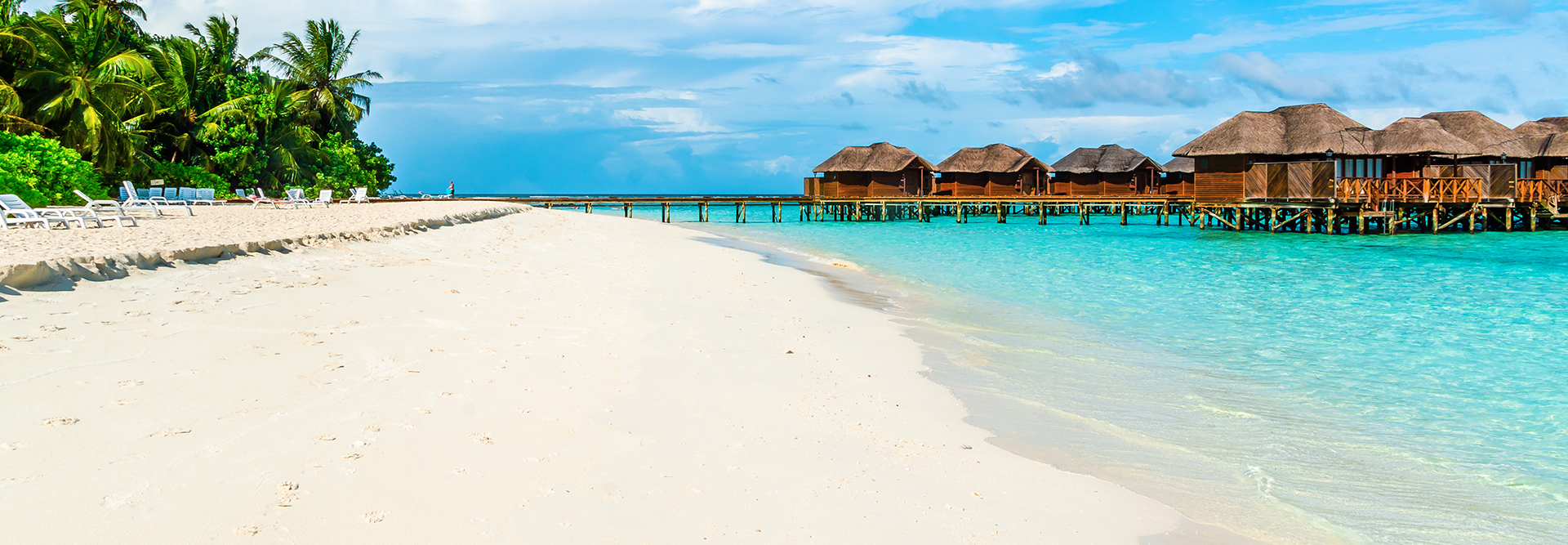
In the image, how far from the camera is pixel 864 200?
144 feet

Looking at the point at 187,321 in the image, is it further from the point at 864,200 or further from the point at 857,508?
the point at 864,200

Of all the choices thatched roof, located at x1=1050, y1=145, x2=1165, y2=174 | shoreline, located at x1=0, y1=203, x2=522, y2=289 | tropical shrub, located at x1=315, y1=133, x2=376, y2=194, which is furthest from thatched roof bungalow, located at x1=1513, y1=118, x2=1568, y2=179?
tropical shrub, located at x1=315, y1=133, x2=376, y2=194

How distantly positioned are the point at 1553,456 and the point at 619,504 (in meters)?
5.53

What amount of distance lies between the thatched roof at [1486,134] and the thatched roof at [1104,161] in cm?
1470

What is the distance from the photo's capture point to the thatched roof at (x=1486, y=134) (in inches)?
1189

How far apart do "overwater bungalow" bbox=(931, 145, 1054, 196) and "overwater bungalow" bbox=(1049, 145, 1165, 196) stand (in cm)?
107

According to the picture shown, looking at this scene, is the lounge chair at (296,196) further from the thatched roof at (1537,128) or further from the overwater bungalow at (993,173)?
the thatched roof at (1537,128)

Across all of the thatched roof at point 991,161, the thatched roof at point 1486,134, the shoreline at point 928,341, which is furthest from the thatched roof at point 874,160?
the shoreline at point 928,341

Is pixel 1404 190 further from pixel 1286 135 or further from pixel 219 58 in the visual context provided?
pixel 219 58

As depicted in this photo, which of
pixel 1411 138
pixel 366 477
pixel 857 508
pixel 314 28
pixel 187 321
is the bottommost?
pixel 857 508

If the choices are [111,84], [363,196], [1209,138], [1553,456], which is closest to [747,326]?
[1553,456]

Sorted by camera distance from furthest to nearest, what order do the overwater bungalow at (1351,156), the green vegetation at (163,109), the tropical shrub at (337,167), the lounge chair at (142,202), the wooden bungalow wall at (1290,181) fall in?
the tropical shrub at (337,167), the wooden bungalow wall at (1290,181), the overwater bungalow at (1351,156), the green vegetation at (163,109), the lounge chair at (142,202)

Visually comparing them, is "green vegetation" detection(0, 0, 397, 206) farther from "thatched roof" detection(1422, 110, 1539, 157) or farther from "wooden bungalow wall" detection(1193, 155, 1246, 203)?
"thatched roof" detection(1422, 110, 1539, 157)

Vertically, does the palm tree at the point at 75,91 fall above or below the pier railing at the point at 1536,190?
above
